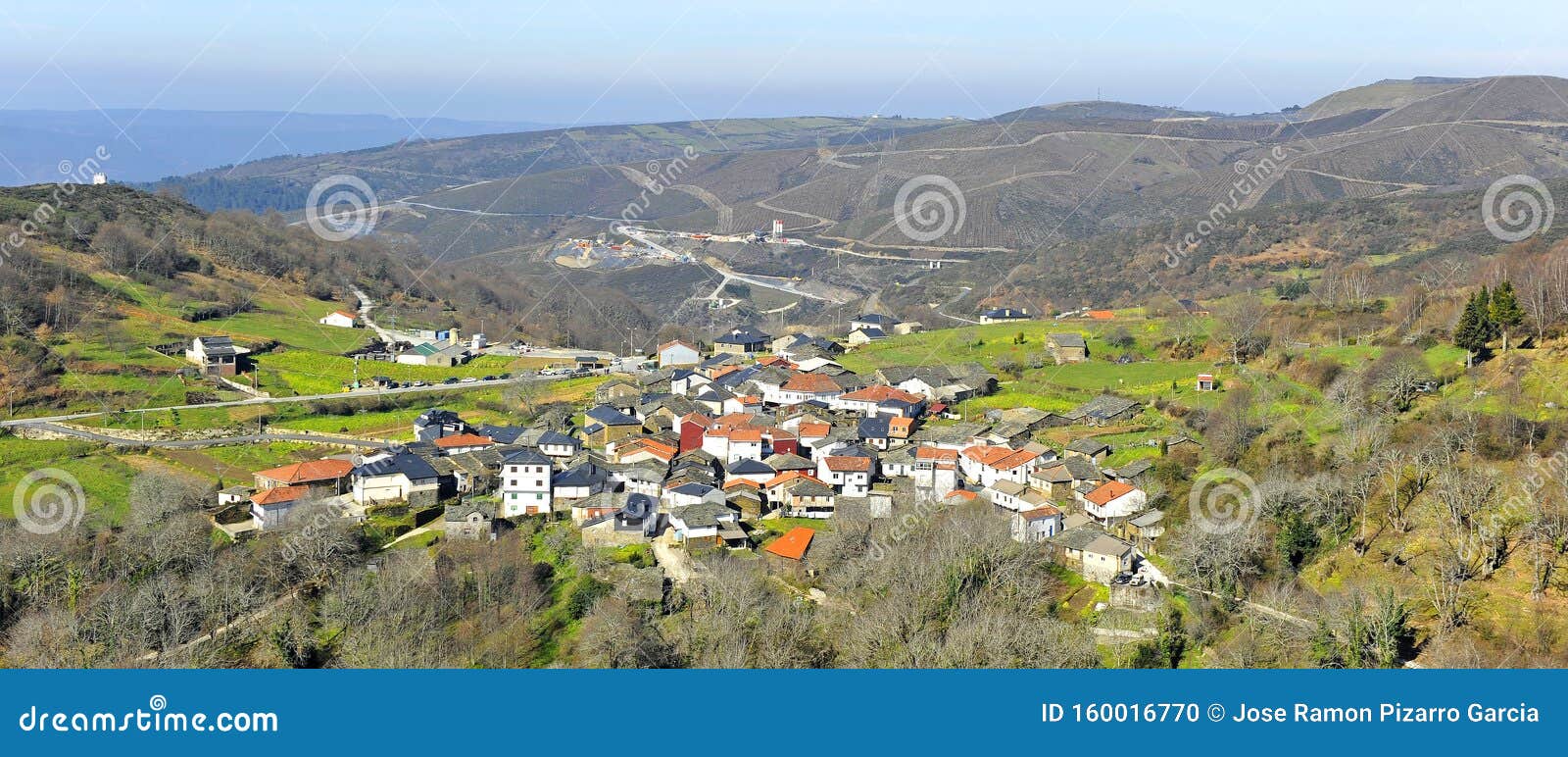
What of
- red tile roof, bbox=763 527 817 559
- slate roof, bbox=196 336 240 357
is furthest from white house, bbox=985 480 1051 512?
slate roof, bbox=196 336 240 357

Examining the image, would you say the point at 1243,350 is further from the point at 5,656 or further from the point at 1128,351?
the point at 5,656

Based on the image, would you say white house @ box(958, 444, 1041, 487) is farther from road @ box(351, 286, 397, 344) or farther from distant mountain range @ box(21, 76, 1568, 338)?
distant mountain range @ box(21, 76, 1568, 338)

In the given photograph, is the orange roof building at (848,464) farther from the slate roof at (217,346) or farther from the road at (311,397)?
the slate roof at (217,346)

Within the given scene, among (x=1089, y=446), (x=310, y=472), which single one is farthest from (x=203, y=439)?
(x=1089, y=446)

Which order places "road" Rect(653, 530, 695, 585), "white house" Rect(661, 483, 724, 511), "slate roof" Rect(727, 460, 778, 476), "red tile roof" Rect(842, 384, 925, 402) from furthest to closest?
1. "red tile roof" Rect(842, 384, 925, 402)
2. "slate roof" Rect(727, 460, 778, 476)
3. "white house" Rect(661, 483, 724, 511)
4. "road" Rect(653, 530, 695, 585)

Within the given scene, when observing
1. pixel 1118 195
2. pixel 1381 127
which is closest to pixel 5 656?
pixel 1118 195

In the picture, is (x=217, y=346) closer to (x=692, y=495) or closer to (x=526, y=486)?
(x=526, y=486)
